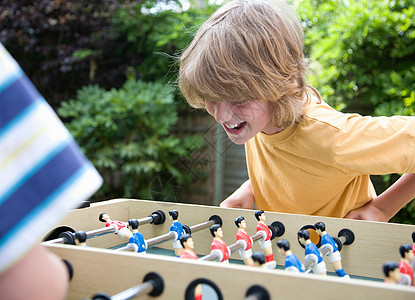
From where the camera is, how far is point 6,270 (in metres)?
0.45

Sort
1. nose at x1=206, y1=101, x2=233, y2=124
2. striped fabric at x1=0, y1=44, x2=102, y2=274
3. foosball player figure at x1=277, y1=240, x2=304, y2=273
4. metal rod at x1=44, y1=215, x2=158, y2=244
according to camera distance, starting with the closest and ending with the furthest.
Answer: striped fabric at x1=0, y1=44, x2=102, y2=274 → foosball player figure at x1=277, y1=240, x2=304, y2=273 → metal rod at x1=44, y1=215, x2=158, y2=244 → nose at x1=206, y1=101, x2=233, y2=124

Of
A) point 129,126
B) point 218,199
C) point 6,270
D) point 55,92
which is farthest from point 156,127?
point 6,270

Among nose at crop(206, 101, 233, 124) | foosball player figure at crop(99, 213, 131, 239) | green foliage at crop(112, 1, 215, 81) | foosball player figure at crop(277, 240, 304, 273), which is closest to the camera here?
foosball player figure at crop(277, 240, 304, 273)

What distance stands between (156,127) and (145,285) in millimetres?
3129

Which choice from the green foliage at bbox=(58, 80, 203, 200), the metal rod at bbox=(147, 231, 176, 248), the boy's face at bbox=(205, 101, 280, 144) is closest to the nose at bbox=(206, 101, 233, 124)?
the boy's face at bbox=(205, 101, 280, 144)

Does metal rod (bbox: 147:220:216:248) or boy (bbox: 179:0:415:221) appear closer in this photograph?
metal rod (bbox: 147:220:216:248)

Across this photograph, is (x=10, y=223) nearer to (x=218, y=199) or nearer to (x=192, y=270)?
(x=192, y=270)

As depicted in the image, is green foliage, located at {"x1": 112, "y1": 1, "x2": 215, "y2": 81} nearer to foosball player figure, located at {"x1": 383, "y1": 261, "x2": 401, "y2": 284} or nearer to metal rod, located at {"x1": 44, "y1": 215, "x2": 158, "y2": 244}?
metal rod, located at {"x1": 44, "y1": 215, "x2": 158, "y2": 244}

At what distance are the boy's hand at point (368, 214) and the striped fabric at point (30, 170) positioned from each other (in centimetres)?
111

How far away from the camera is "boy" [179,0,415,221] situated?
4.03ft

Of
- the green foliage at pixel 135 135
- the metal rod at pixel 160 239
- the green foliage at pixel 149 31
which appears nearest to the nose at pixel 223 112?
the metal rod at pixel 160 239

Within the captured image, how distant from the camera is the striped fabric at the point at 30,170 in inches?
17.5

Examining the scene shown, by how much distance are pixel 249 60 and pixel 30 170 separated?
2.91 ft

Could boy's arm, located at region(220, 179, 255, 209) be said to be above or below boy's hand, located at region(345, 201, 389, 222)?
below
